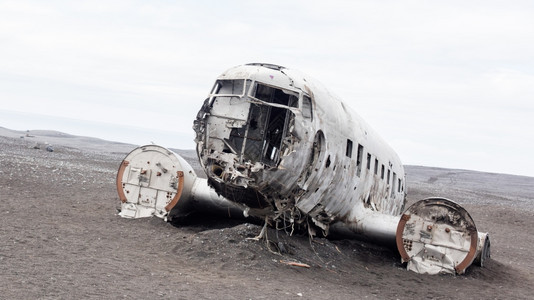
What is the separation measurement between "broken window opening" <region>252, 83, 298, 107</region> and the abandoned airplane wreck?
22 mm

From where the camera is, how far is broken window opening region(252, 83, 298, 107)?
1084 cm

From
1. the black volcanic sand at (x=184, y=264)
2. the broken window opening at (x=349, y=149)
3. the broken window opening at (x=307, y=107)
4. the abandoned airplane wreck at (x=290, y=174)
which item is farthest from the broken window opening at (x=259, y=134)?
the broken window opening at (x=349, y=149)

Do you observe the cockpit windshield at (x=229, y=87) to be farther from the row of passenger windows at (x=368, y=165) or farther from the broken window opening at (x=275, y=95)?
the row of passenger windows at (x=368, y=165)

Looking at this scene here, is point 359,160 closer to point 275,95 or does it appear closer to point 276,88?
point 275,95

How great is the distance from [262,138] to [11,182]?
12.1 m

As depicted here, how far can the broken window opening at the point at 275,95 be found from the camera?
10836 mm

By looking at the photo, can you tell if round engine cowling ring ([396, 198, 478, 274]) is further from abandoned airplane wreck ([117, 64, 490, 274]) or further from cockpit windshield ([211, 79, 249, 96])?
cockpit windshield ([211, 79, 249, 96])

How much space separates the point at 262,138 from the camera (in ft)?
36.3

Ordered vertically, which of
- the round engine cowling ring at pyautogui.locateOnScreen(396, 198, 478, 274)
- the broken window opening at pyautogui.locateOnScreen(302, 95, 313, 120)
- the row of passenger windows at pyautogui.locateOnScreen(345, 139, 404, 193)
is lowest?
the round engine cowling ring at pyautogui.locateOnScreen(396, 198, 478, 274)

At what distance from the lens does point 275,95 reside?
1127 cm

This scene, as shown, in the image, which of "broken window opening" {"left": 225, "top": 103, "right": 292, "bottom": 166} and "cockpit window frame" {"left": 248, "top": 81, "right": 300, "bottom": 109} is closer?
"cockpit window frame" {"left": 248, "top": 81, "right": 300, "bottom": 109}

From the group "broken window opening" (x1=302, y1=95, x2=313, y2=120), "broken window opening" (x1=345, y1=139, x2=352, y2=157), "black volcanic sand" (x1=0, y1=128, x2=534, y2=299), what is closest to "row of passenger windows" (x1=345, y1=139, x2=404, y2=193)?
"broken window opening" (x1=345, y1=139, x2=352, y2=157)

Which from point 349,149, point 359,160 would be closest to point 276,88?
point 349,149

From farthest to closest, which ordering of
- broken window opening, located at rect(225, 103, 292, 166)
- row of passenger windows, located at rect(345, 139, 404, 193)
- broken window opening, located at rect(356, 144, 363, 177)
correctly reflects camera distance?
broken window opening, located at rect(356, 144, 363, 177) < row of passenger windows, located at rect(345, 139, 404, 193) < broken window opening, located at rect(225, 103, 292, 166)
